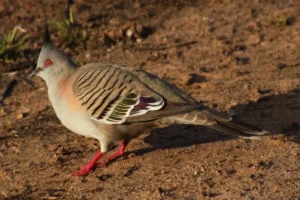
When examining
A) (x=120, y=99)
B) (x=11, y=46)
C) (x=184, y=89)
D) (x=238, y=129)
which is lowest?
(x=184, y=89)

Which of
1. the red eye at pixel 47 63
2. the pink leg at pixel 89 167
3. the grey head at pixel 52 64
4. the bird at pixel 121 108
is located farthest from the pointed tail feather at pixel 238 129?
the red eye at pixel 47 63

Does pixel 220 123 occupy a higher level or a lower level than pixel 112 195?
higher

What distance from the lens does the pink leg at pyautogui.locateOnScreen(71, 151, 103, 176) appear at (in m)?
5.81

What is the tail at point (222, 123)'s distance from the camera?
18.3 feet

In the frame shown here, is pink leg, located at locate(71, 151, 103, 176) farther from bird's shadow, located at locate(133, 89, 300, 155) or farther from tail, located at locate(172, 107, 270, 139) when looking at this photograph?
tail, located at locate(172, 107, 270, 139)

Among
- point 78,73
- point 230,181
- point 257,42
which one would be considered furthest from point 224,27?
point 230,181

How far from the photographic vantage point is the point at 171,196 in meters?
5.19

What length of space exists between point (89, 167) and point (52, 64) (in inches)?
47.7

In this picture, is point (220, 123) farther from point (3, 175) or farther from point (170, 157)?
point (3, 175)

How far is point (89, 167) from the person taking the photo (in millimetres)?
5863

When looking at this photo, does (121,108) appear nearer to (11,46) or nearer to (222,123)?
(222,123)

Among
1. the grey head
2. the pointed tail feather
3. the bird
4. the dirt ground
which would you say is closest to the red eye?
the grey head

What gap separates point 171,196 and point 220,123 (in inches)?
32.1

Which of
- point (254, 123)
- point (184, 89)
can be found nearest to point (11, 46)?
point (184, 89)
